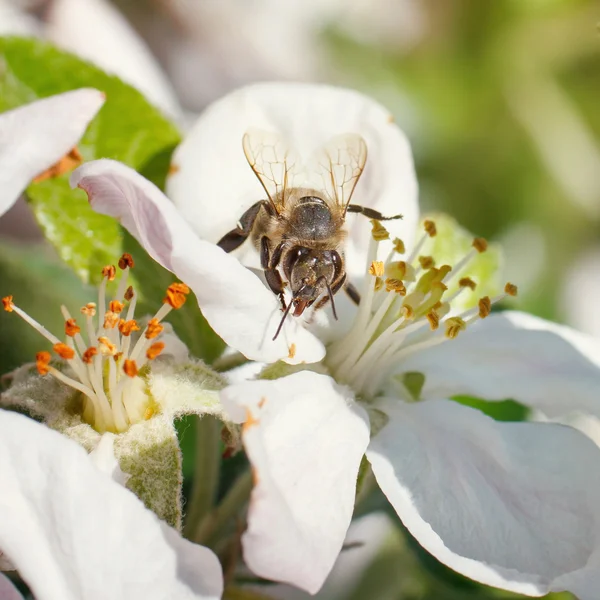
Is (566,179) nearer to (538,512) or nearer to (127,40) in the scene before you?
(127,40)

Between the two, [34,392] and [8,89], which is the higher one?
[8,89]

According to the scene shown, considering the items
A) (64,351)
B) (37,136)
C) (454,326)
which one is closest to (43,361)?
(64,351)

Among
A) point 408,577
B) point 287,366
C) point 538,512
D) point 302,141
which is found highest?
point 302,141

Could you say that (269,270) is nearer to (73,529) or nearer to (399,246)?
(399,246)

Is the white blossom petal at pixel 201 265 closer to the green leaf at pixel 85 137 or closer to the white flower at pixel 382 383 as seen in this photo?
the white flower at pixel 382 383

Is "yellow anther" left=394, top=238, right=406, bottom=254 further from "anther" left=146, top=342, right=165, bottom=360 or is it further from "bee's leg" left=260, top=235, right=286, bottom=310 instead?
"anther" left=146, top=342, right=165, bottom=360

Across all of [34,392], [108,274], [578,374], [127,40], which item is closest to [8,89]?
[108,274]
